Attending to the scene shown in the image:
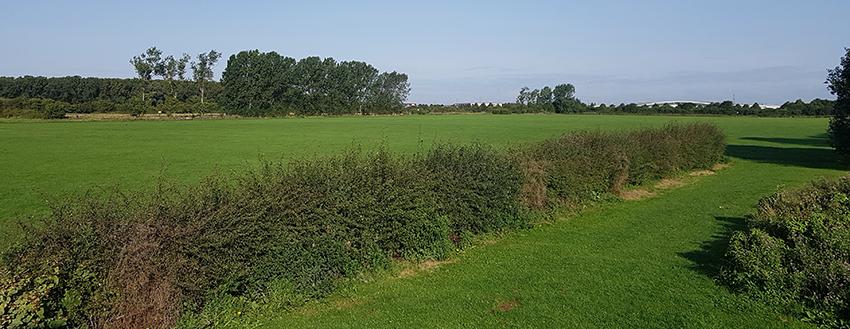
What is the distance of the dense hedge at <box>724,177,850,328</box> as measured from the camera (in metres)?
6.88

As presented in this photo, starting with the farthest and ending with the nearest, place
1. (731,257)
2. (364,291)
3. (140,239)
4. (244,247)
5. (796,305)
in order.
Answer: (731,257), (364,291), (796,305), (244,247), (140,239)

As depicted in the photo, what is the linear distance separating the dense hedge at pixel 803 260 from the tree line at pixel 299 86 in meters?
107

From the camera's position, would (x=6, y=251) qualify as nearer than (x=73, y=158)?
Yes

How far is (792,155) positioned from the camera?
35.0 metres

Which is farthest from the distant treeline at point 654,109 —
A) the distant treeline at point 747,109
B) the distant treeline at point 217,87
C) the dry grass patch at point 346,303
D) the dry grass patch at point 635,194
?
the dry grass patch at point 346,303

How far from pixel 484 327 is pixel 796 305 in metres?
3.95

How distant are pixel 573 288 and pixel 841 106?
28.3 m

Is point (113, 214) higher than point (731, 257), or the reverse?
point (113, 214)

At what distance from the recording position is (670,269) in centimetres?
927

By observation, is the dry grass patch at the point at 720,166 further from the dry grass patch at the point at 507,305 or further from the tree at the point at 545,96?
the tree at the point at 545,96

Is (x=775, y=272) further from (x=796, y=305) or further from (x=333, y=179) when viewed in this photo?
(x=333, y=179)

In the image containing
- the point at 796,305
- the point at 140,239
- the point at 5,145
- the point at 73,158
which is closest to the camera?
the point at 140,239

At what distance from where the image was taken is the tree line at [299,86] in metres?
111

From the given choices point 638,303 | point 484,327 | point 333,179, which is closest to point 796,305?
point 638,303
